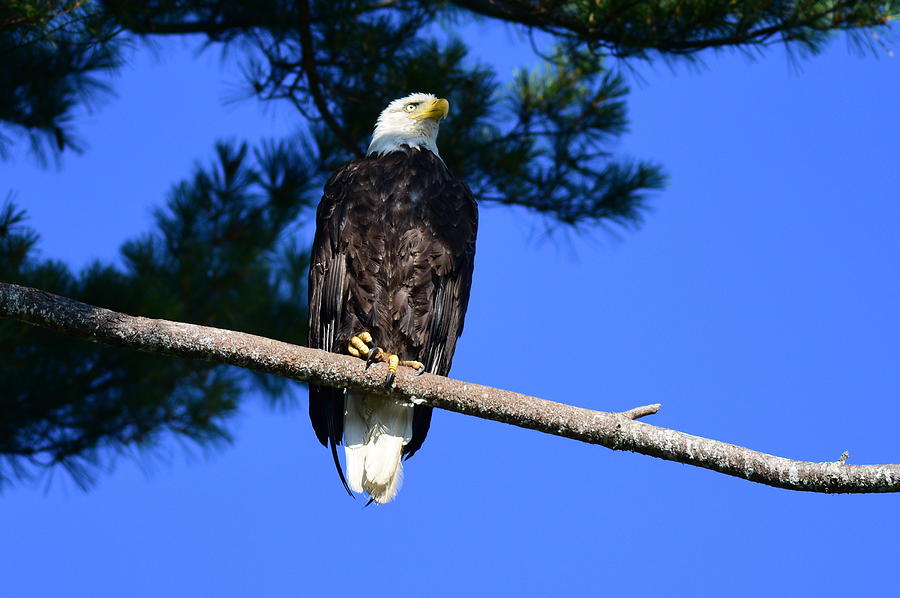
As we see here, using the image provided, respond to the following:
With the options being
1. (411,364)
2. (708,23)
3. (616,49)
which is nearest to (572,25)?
(616,49)

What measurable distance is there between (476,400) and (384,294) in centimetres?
87

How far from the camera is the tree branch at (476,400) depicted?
2.38 metres

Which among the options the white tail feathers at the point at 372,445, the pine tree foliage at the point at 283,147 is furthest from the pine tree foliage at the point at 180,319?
the white tail feathers at the point at 372,445

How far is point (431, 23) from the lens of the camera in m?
5.31

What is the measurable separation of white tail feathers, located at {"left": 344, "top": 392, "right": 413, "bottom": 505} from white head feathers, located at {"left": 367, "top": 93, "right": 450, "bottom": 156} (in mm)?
992

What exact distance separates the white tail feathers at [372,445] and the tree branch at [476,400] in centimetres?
76

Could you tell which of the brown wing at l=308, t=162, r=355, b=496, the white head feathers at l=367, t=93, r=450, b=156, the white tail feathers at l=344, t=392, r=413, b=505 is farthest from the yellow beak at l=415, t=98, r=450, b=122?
the white tail feathers at l=344, t=392, r=413, b=505

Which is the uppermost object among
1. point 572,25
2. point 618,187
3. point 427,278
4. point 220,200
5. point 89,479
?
point 572,25

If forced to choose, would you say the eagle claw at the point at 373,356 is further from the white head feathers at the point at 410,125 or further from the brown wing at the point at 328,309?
the white head feathers at the point at 410,125

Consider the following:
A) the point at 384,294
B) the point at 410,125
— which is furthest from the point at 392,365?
the point at 410,125

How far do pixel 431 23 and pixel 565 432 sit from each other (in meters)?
3.30

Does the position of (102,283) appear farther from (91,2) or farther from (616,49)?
(616,49)

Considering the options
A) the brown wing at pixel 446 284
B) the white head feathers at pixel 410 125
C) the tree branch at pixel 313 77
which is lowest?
the brown wing at pixel 446 284

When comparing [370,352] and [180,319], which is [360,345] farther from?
[180,319]
